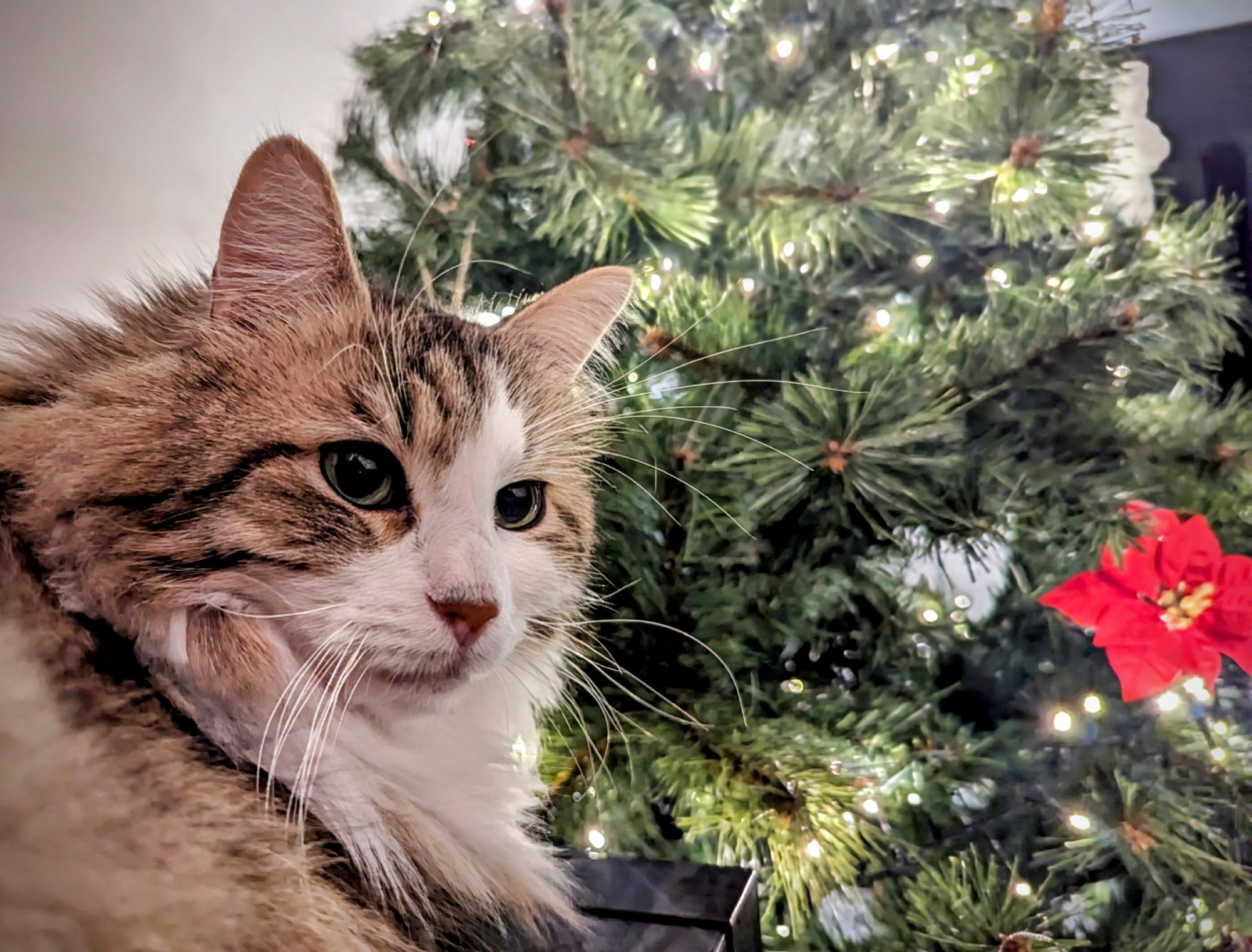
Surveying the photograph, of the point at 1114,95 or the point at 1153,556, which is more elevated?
the point at 1114,95

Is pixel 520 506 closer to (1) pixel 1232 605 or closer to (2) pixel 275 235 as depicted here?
(2) pixel 275 235

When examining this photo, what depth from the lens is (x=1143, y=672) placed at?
668 millimetres

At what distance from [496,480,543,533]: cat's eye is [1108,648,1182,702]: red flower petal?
1.84 ft

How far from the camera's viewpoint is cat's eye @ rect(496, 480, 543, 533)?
1.53ft

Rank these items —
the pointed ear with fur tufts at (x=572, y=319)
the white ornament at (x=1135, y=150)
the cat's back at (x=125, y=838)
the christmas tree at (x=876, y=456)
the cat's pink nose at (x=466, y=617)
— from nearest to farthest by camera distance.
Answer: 1. the cat's back at (x=125, y=838)
2. the cat's pink nose at (x=466, y=617)
3. the pointed ear with fur tufts at (x=572, y=319)
4. the christmas tree at (x=876, y=456)
5. the white ornament at (x=1135, y=150)

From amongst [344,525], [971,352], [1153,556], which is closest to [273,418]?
[344,525]

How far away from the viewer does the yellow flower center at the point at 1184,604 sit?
67cm

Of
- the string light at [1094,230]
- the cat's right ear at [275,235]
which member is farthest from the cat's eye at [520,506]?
the string light at [1094,230]

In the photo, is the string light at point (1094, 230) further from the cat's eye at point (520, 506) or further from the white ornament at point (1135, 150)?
the cat's eye at point (520, 506)

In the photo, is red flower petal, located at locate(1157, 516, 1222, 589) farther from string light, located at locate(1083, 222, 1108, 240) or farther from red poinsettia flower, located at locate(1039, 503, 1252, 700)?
string light, located at locate(1083, 222, 1108, 240)

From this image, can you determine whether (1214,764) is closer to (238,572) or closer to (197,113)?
(238,572)

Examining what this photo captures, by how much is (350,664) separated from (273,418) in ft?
0.44

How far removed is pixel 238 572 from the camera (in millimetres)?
362

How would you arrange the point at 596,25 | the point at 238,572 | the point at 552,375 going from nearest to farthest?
the point at 238,572 < the point at 552,375 < the point at 596,25
